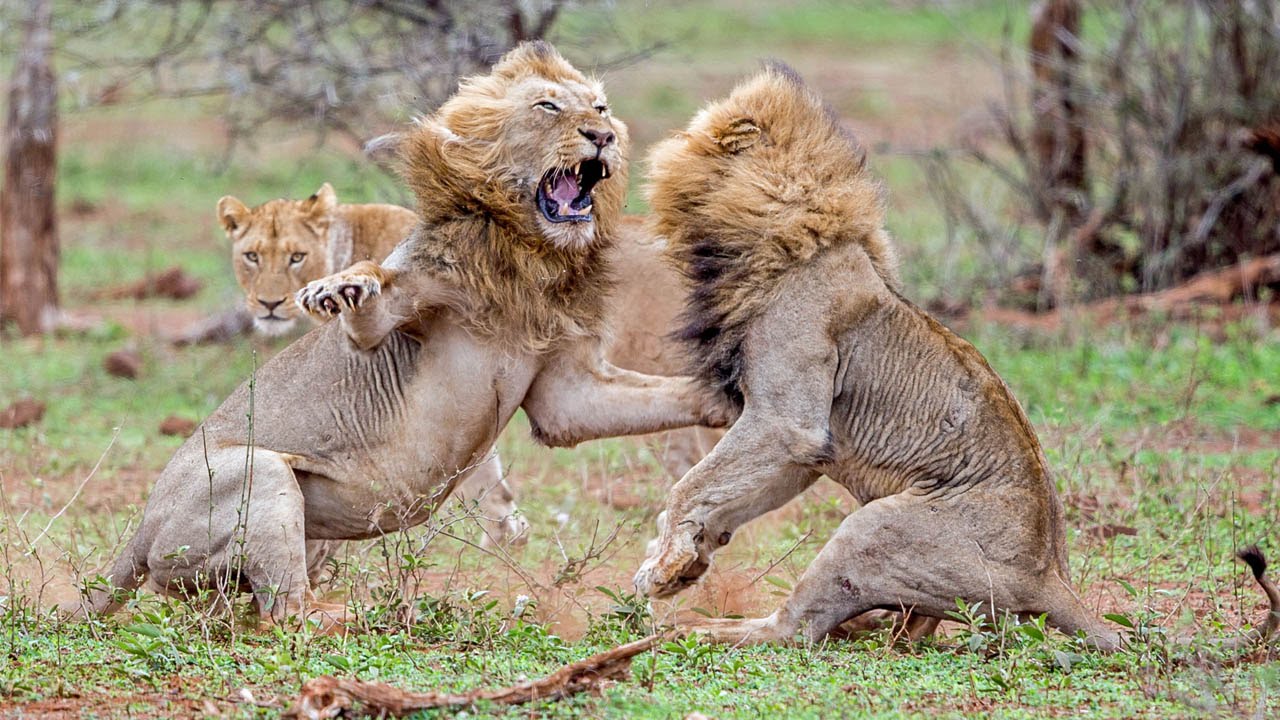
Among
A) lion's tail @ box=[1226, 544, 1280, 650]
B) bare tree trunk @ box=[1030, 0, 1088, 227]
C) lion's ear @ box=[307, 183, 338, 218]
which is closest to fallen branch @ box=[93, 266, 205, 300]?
lion's ear @ box=[307, 183, 338, 218]

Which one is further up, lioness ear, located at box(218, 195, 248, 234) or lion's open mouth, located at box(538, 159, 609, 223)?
lion's open mouth, located at box(538, 159, 609, 223)

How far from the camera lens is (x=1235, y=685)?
3594 mm

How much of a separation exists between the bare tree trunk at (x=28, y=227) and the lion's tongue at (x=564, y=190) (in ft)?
20.0

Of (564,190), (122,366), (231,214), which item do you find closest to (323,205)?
(231,214)

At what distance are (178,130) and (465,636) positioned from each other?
15.4 meters

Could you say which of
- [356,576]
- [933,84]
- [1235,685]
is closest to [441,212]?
[356,576]

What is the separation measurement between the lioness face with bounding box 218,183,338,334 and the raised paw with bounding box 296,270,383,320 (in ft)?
7.56

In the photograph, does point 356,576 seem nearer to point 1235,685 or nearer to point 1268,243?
point 1235,685

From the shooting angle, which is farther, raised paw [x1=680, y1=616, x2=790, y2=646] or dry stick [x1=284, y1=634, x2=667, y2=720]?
raised paw [x1=680, y1=616, x2=790, y2=646]

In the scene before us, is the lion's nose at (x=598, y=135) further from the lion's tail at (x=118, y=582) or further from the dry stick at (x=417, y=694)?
the lion's tail at (x=118, y=582)

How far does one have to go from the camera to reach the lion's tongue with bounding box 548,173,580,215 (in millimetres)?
4414

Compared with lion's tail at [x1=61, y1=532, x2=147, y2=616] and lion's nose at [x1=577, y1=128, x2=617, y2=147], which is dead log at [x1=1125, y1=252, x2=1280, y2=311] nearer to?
lion's nose at [x1=577, y1=128, x2=617, y2=147]

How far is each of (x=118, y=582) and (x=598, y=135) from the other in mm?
1868

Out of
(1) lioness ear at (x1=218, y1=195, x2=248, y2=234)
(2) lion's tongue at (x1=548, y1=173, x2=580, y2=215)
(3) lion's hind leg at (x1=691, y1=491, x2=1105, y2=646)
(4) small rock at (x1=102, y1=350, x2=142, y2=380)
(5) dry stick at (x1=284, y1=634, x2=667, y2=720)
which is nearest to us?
(5) dry stick at (x1=284, y1=634, x2=667, y2=720)
